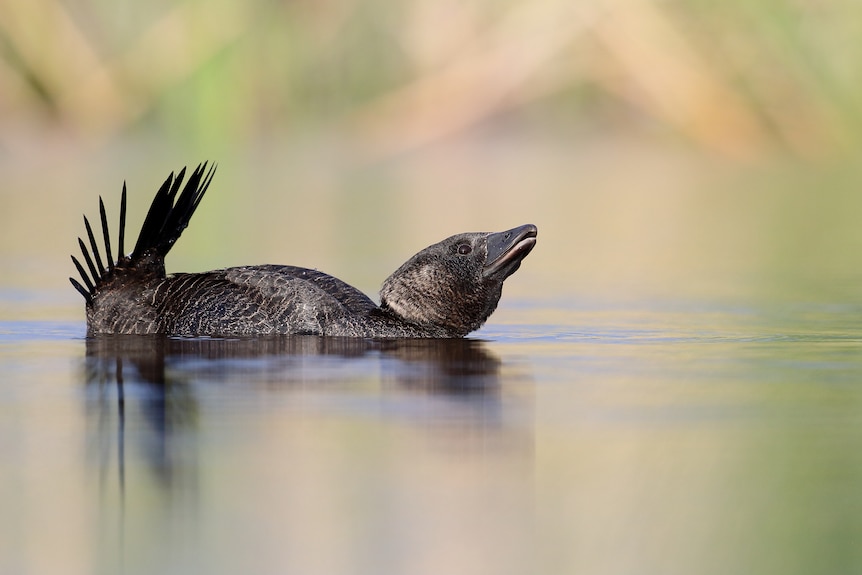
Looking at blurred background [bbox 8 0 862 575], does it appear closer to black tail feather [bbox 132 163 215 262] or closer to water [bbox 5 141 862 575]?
water [bbox 5 141 862 575]

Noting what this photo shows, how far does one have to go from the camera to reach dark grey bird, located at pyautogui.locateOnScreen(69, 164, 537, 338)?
10344 mm

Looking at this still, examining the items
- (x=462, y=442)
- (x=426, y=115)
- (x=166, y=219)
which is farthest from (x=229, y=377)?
(x=426, y=115)

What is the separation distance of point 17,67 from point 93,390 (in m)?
18.5

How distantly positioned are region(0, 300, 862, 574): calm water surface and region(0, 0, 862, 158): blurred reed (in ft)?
50.3

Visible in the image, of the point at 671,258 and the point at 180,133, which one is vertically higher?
the point at 180,133

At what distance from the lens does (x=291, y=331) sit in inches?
408

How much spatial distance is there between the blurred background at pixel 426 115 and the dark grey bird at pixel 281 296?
229 inches

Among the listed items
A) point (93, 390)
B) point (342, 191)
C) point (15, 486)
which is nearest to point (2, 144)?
point (342, 191)

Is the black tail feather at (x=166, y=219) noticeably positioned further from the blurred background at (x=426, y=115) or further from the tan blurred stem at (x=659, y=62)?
the tan blurred stem at (x=659, y=62)

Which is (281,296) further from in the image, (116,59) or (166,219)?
(116,59)

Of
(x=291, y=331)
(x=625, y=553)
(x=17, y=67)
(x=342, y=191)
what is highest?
(x=17, y=67)

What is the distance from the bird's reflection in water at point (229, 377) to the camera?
6.95 m

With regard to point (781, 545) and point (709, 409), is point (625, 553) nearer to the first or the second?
point (781, 545)

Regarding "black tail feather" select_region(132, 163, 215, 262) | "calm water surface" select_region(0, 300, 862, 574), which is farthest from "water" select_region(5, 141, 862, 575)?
"black tail feather" select_region(132, 163, 215, 262)
